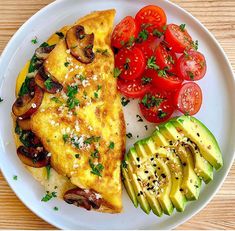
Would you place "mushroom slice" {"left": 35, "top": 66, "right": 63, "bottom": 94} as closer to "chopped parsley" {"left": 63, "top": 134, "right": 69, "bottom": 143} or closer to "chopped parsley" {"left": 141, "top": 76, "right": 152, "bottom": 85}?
"chopped parsley" {"left": 63, "top": 134, "right": 69, "bottom": 143}

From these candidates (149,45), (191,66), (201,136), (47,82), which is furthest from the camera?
(149,45)

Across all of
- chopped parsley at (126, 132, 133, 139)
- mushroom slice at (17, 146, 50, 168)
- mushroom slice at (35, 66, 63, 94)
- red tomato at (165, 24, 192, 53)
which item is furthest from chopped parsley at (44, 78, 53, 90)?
red tomato at (165, 24, 192, 53)

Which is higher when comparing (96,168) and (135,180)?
(96,168)

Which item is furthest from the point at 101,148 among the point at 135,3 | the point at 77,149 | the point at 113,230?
the point at 135,3

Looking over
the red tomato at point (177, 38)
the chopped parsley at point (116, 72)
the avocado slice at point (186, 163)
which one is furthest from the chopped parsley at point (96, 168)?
the red tomato at point (177, 38)

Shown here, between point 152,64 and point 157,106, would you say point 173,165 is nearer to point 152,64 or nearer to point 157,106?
point 157,106

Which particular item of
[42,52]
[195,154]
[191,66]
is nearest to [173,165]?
[195,154]
